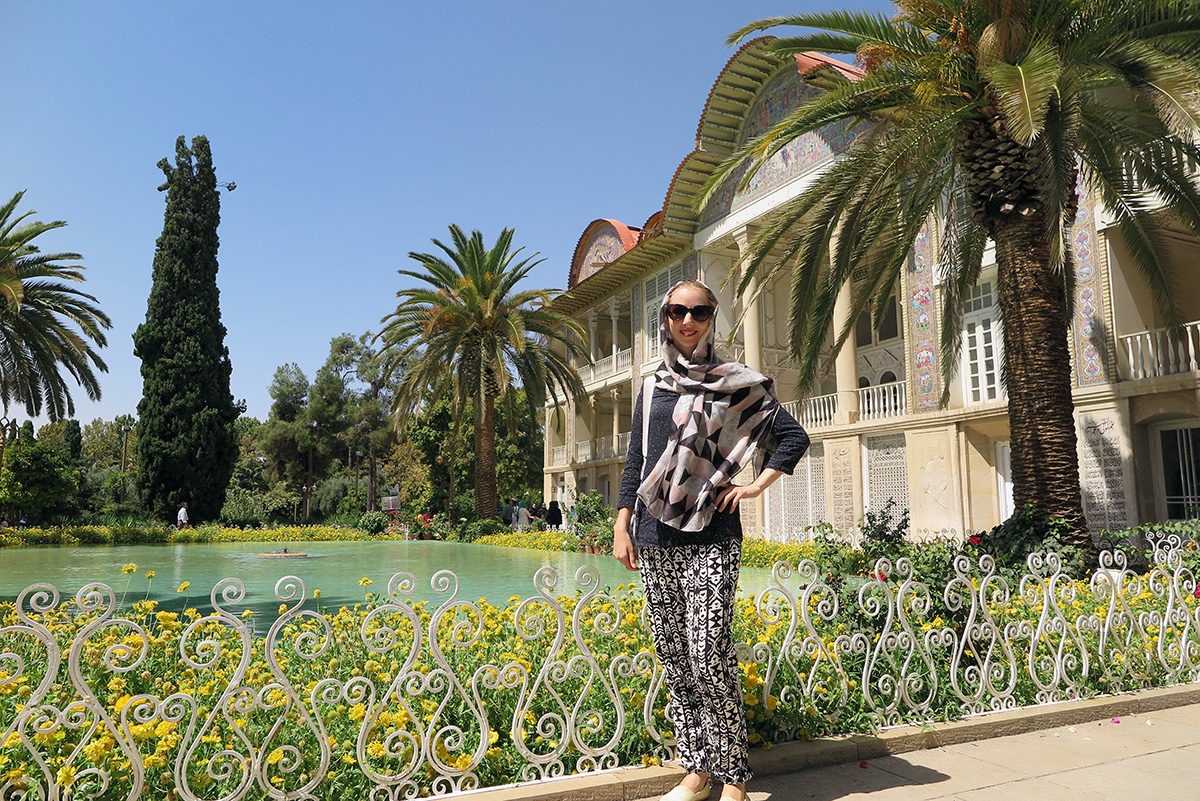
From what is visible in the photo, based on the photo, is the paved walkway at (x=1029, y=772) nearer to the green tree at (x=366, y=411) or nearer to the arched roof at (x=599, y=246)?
the arched roof at (x=599, y=246)

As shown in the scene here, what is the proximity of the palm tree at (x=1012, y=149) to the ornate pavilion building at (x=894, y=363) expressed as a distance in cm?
107

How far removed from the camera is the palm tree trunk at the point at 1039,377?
7996 mm

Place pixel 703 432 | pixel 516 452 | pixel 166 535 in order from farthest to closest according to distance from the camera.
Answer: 1. pixel 516 452
2. pixel 166 535
3. pixel 703 432

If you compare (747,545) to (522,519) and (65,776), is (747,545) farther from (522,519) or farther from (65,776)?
(65,776)

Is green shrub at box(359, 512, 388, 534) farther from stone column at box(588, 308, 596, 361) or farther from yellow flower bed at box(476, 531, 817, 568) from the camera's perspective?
stone column at box(588, 308, 596, 361)

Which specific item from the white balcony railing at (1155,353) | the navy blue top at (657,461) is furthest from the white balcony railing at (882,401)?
the navy blue top at (657,461)

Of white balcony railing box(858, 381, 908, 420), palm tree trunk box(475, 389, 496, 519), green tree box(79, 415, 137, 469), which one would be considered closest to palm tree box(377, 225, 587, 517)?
palm tree trunk box(475, 389, 496, 519)

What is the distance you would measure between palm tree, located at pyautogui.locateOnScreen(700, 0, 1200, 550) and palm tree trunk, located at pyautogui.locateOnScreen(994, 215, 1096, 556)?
1 cm

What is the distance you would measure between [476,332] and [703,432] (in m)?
21.3

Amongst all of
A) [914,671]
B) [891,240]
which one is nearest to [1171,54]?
[891,240]

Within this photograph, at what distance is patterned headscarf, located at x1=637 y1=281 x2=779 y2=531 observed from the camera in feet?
9.38

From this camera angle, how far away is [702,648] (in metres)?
2.82

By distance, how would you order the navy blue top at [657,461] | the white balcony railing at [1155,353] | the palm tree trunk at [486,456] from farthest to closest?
the palm tree trunk at [486,456] → the white balcony railing at [1155,353] → the navy blue top at [657,461]

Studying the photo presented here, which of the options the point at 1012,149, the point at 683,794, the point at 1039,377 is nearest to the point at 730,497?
the point at 683,794
